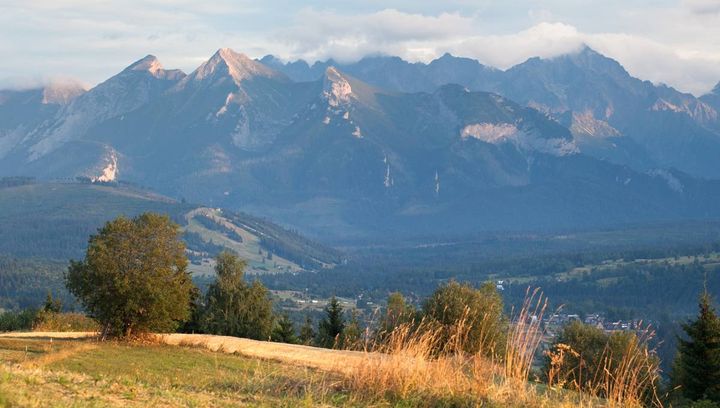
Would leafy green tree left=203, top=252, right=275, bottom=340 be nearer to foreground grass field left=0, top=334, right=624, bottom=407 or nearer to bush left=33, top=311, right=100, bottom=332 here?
bush left=33, top=311, right=100, bottom=332

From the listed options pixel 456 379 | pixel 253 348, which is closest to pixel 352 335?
pixel 253 348

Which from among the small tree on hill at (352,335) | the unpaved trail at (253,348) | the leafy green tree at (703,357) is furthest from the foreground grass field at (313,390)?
the leafy green tree at (703,357)

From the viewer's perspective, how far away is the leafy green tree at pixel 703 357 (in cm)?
4438

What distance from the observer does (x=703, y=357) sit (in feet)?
148

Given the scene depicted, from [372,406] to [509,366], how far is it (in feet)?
9.87

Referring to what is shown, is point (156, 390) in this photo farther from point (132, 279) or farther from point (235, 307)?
point (235, 307)

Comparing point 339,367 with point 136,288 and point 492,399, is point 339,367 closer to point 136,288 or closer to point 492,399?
point 492,399

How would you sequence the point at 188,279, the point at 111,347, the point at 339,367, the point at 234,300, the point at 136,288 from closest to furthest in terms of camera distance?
the point at 339,367 → the point at 111,347 → the point at 136,288 → the point at 188,279 → the point at 234,300

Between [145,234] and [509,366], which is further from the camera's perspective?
[145,234]

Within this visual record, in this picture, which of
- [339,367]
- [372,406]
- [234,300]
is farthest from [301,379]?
[234,300]

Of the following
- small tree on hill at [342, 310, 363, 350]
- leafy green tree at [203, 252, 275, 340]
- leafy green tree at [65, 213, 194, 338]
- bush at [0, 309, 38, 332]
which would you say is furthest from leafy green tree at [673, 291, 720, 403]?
bush at [0, 309, 38, 332]

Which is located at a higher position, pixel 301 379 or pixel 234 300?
pixel 301 379

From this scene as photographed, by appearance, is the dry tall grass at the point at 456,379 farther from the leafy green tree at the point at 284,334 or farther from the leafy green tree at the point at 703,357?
the leafy green tree at the point at 284,334

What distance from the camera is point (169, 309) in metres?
45.8
